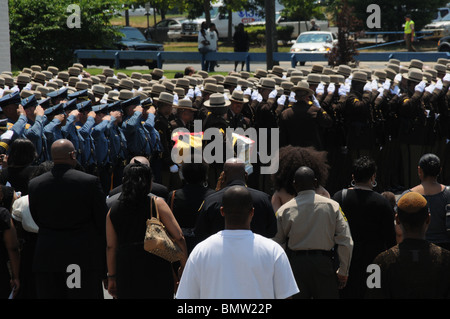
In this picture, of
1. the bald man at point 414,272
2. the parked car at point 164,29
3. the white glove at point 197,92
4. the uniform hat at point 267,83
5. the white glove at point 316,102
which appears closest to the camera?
the bald man at point 414,272

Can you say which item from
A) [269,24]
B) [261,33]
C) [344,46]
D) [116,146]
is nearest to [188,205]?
[116,146]

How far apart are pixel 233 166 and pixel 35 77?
9.15 meters

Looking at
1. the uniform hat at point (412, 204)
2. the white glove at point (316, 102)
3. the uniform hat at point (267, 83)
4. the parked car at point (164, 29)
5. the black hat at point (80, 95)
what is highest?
the parked car at point (164, 29)

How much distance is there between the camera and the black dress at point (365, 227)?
6676 mm

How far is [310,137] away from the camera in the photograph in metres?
11.7

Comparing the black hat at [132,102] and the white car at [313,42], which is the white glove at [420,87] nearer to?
the black hat at [132,102]

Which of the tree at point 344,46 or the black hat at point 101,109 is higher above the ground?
the tree at point 344,46

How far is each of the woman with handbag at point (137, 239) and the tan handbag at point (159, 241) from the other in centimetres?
6

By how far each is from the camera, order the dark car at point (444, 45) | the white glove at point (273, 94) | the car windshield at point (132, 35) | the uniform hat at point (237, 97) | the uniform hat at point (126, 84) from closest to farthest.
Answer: the uniform hat at point (237, 97) < the white glove at point (273, 94) < the uniform hat at point (126, 84) < the dark car at point (444, 45) < the car windshield at point (132, 35)

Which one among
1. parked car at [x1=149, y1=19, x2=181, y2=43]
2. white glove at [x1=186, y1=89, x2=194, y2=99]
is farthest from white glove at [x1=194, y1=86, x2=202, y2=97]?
parked car at [x1=149, y1=19, x2=181, y2=43]

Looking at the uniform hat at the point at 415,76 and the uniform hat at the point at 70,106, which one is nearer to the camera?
the uniform hat at the point at 70,106

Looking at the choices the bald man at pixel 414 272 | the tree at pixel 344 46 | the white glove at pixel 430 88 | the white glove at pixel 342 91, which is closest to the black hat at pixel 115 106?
the white glove at pixel 342 91

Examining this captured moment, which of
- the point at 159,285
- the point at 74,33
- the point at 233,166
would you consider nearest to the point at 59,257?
the point at 159,285

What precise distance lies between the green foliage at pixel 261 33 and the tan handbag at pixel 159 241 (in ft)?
131
